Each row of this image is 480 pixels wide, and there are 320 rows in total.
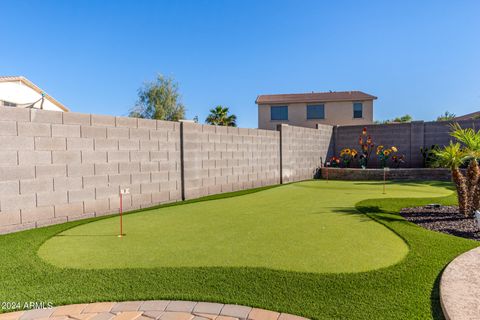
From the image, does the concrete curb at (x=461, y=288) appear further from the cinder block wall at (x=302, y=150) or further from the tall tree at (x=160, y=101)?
the tall tree at (x=160, y=101)

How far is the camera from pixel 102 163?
650cm

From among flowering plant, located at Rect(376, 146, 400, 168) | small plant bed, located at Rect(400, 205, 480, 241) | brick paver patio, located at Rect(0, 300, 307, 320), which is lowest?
brick paver patio, located at Rect(0, 300, 307, 320)

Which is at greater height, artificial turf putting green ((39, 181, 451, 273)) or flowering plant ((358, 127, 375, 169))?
flowering plant ((358, 127, 375, 169))

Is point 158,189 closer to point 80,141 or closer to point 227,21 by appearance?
point 80,141

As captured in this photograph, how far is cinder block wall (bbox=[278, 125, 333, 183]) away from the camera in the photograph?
42.3 ft

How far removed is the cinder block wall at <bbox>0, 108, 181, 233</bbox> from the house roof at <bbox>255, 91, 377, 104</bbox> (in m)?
23.3

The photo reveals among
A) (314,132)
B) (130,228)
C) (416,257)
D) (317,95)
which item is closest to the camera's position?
(416,257)

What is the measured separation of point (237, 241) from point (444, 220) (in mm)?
4242

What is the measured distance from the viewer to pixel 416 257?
3.66m

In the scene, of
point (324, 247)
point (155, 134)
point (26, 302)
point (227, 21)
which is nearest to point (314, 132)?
point (227, 21)

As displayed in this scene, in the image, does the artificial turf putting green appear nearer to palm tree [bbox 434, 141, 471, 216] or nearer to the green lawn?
the green lawn

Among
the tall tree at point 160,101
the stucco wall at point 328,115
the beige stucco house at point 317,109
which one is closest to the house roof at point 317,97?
the beige stucco house at point 317,109

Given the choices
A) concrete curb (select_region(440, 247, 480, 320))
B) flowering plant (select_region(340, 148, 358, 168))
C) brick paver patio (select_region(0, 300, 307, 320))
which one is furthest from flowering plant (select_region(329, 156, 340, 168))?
brick paver patio (select_region(0, 300, 307, 320))

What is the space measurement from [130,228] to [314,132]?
11766 mm
